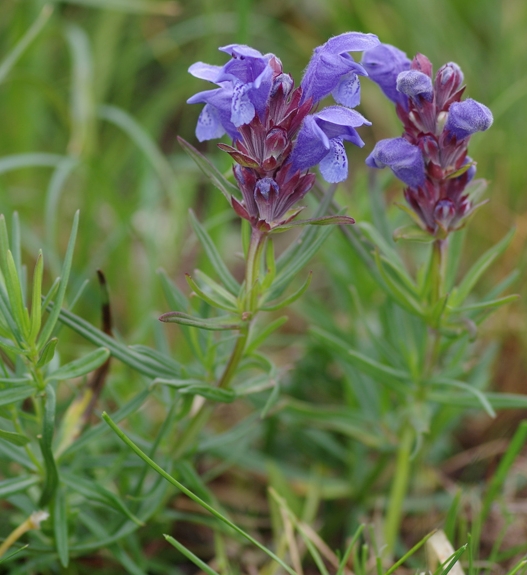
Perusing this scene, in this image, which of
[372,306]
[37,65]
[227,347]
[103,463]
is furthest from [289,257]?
[37,65]

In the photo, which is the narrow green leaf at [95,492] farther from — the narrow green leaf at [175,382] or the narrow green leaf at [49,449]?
the narrow green leaf at [175,382]

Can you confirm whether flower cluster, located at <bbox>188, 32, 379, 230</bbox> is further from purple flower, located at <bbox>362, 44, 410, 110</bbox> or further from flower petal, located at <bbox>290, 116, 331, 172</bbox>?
purple flower, located at <bbox>362, 44, 410, 110</bbox>

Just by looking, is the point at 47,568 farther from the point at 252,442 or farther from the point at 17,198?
the point at 17,198

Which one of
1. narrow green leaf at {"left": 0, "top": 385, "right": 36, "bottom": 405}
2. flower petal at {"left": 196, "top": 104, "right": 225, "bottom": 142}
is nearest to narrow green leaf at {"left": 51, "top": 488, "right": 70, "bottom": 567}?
narrow green leaf at {"left": 0, "top": 385, "right": 36, "bottom": 405}

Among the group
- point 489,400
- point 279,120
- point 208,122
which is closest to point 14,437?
point 208,122

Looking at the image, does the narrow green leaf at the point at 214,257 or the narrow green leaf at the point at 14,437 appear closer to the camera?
the narrow green leaf at the point at 14,437

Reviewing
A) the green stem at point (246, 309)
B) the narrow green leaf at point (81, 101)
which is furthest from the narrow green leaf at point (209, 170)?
the narrow green leaf at point (81, 101)
